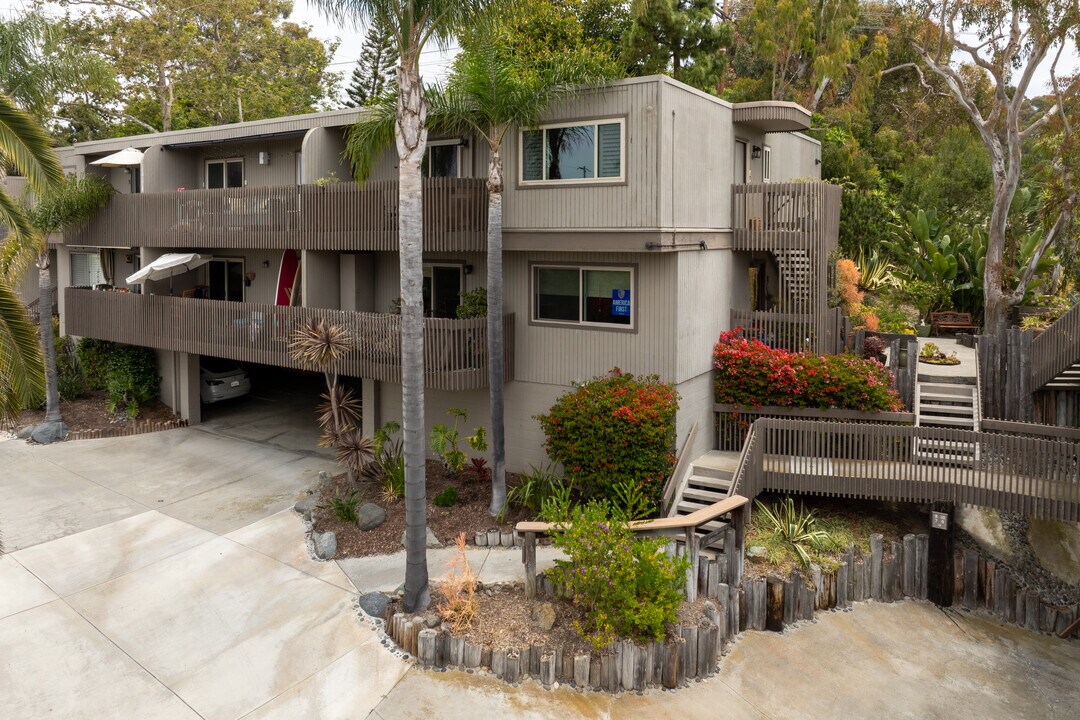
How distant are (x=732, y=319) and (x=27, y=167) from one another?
12822 millimetres

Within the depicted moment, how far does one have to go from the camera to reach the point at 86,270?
85.7ft

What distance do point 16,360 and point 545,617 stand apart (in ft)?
23.4

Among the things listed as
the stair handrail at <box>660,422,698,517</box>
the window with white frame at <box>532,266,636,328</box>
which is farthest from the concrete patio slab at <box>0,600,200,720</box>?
the window with white frame at <box>532,266,636,328</box>

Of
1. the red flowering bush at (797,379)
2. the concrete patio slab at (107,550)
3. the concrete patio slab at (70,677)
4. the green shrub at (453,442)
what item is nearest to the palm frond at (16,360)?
the concrete patio slab at (70,677)

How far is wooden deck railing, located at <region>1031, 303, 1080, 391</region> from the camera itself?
13690mm

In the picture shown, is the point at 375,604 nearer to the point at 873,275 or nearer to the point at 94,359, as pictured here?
the point at 94,359

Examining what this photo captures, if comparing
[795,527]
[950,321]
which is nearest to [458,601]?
[795,527]

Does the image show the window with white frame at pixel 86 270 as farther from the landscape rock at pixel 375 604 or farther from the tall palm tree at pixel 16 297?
the landscape rock at pixel 375 604

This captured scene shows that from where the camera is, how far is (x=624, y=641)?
9.85 m

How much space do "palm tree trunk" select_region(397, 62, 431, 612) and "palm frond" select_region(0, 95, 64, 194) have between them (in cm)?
444

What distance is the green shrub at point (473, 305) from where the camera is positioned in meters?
15.7

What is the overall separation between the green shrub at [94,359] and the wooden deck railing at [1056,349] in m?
23.6

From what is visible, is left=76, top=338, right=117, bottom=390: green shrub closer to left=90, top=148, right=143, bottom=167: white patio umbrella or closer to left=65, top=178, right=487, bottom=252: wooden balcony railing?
left=65, top=178, right=487, bottom=252: wooden balcony railing

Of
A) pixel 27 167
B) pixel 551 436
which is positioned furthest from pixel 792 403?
pixel 27 167
